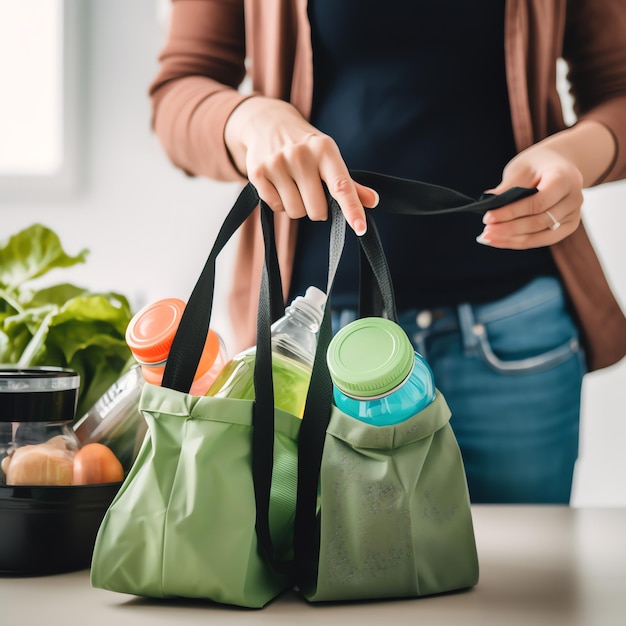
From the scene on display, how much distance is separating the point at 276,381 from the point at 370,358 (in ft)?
0.26

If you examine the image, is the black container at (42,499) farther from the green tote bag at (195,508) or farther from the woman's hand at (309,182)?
the woman's hand at (309,182)

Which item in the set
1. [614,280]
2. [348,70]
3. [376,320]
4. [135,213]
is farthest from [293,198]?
[135,213]

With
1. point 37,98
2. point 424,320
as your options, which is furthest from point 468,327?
point 37,98

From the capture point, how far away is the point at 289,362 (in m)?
0.48

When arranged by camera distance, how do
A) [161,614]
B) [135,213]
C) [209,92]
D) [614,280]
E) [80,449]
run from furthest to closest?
[135,213]
[614,280]
[209,92]
[80,449]
[161,614]

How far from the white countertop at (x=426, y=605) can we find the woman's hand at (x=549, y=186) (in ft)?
0.88

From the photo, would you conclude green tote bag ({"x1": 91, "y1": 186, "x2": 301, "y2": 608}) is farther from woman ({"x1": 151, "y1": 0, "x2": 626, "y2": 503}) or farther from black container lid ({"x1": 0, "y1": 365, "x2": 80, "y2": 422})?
woman ({"x1": 151, "y1": 0, "x2": 626, "y2": 503})

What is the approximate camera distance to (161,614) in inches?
16.0

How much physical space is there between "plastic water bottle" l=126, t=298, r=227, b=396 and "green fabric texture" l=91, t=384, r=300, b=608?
3 centimetres

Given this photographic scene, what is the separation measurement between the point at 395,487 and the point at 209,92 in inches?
21.8

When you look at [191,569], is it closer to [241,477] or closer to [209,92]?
[241,477]

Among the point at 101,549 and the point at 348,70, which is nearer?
the point at 101,549

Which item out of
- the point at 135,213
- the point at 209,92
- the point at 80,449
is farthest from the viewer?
the point at 135,213

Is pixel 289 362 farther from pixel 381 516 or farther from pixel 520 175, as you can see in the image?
pixel 520 175
